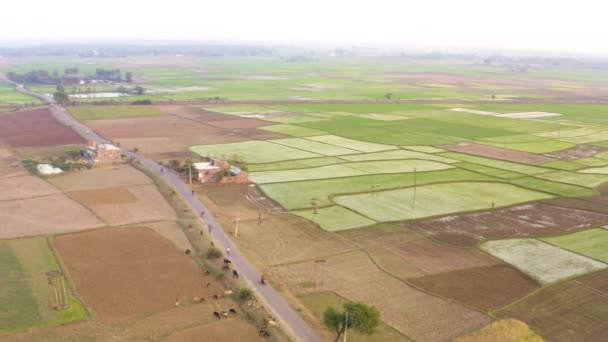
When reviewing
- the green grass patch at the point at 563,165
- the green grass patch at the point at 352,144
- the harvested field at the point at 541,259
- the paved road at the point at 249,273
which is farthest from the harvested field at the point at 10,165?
the green grass patch at the point at 563,165

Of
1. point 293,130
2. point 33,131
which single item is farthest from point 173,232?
point 33,131

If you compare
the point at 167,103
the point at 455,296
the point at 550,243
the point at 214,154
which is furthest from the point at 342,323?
the point at 167,103

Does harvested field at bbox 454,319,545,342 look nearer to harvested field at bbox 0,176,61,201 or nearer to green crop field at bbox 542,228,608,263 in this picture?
green crop field at bbox 542,228,608,263

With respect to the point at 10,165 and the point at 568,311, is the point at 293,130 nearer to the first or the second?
the point at 10,165

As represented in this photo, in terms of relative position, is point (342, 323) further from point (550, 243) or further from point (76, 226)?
point (76, 226)

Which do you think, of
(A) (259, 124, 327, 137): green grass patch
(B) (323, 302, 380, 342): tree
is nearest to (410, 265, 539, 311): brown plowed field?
(B) (323, 302, 380, 342): tree

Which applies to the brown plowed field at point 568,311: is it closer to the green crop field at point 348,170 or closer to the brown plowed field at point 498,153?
the green crop field at point 348,170
